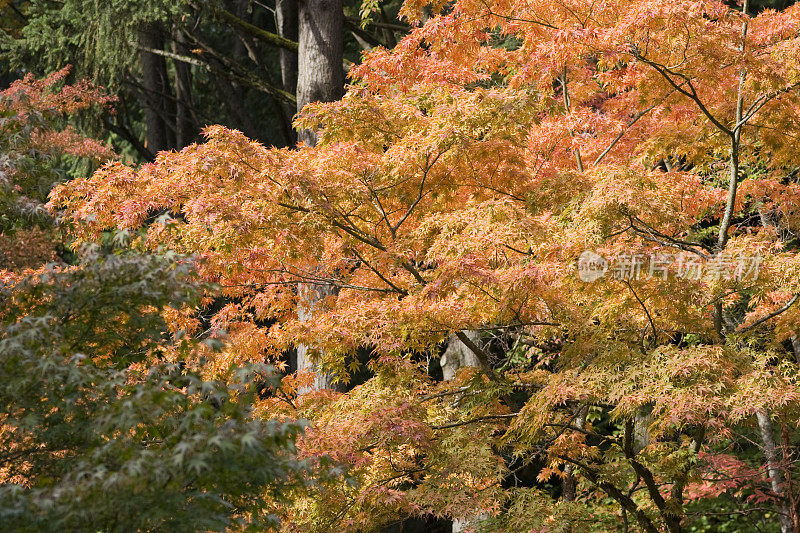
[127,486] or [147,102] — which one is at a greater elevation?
[147,102]

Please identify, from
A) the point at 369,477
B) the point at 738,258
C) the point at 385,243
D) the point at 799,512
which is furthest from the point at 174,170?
the point at 799,512

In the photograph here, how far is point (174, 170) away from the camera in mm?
5754

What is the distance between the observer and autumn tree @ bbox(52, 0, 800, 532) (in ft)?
15.5

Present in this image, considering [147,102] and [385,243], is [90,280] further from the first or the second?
[147,102]

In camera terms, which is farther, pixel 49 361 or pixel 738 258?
pixel 738 258

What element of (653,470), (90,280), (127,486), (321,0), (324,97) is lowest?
(653,470)

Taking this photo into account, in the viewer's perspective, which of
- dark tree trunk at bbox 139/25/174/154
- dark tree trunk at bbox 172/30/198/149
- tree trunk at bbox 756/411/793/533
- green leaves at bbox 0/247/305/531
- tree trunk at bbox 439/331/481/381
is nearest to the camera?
green leaves at bbox 0/247/305/531

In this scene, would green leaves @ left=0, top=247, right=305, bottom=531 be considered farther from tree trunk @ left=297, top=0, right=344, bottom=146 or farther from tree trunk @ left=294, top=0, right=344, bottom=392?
tree trunk @ left=297, top=0, right=344, bottom=146

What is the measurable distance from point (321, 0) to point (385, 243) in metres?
3.85

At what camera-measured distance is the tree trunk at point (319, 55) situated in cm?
831
